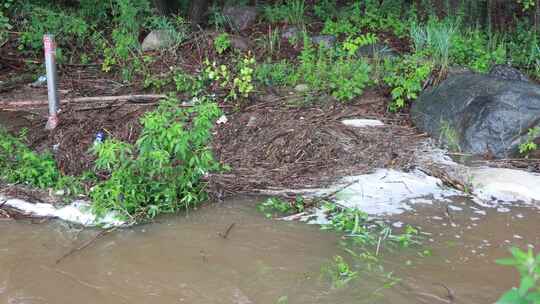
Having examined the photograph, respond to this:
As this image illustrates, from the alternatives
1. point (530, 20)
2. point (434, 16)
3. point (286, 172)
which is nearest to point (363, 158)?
point (286, 172)

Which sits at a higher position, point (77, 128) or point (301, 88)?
point (301, 88)

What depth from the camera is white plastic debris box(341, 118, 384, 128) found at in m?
6.07

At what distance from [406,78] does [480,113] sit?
3.34ft

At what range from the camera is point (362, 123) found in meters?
6.12

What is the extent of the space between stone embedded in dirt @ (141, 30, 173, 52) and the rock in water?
3.19 m

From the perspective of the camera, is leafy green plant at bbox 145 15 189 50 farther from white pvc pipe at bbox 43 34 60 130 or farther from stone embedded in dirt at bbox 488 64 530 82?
stone embedded in dirt at bbox 488 64 530 82

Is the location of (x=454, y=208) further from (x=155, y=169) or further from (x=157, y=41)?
(x=157, y=41)

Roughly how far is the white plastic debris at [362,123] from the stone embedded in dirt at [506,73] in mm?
1342

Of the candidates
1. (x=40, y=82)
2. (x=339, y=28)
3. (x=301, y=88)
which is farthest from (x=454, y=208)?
(x=40, y=82)

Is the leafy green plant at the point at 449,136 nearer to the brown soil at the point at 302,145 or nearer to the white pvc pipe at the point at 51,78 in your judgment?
the brown soil at the point at 302,145

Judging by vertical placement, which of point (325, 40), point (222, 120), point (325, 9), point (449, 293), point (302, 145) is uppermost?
point (325, 9)

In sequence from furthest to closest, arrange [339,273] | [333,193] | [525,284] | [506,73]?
1. [506,73]
2. [333,193]
3. [339,273]
4. [525,284]

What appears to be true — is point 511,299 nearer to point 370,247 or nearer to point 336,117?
point 370,247

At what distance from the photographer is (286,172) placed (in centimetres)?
522
